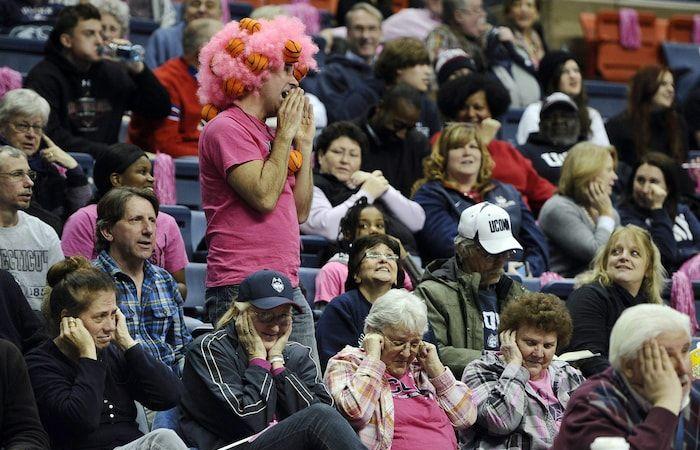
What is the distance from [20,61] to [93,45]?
1024 mm

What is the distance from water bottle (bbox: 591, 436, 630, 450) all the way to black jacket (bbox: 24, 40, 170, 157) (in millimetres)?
4213

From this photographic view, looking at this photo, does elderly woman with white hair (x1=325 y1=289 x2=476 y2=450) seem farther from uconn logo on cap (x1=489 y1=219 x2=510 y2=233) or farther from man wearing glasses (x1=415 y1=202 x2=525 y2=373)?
uconn logo on cap (x1=489 y1=219 x2=510 y2=233)

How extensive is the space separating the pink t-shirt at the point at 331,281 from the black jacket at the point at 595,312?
76 centimetres

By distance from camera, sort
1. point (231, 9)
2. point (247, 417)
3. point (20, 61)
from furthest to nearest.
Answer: point (231, 9) < point (20, 61) < point (247, 417)

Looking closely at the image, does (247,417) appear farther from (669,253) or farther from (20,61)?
(20,61)

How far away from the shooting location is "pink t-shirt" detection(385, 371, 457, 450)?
18.4 ft

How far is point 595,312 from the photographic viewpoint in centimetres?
667

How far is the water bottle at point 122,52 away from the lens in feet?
27.1

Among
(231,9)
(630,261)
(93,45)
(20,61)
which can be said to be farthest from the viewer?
(231,9)

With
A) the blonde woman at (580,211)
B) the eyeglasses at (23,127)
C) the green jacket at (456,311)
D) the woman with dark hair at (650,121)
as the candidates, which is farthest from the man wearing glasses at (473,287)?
the woman with dark hair at (650,121)

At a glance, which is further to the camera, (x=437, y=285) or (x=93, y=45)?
(x=93, y=45)

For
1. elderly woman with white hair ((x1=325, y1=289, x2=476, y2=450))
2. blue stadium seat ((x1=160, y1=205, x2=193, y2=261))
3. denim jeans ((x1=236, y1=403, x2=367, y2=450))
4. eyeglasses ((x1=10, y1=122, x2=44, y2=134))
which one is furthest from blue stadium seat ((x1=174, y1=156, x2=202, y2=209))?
denim jeans ((x1=236, y1=403, x2=367, y2=450))

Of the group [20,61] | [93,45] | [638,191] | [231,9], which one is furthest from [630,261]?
[231,9]

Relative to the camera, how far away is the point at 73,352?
540 centimetres
